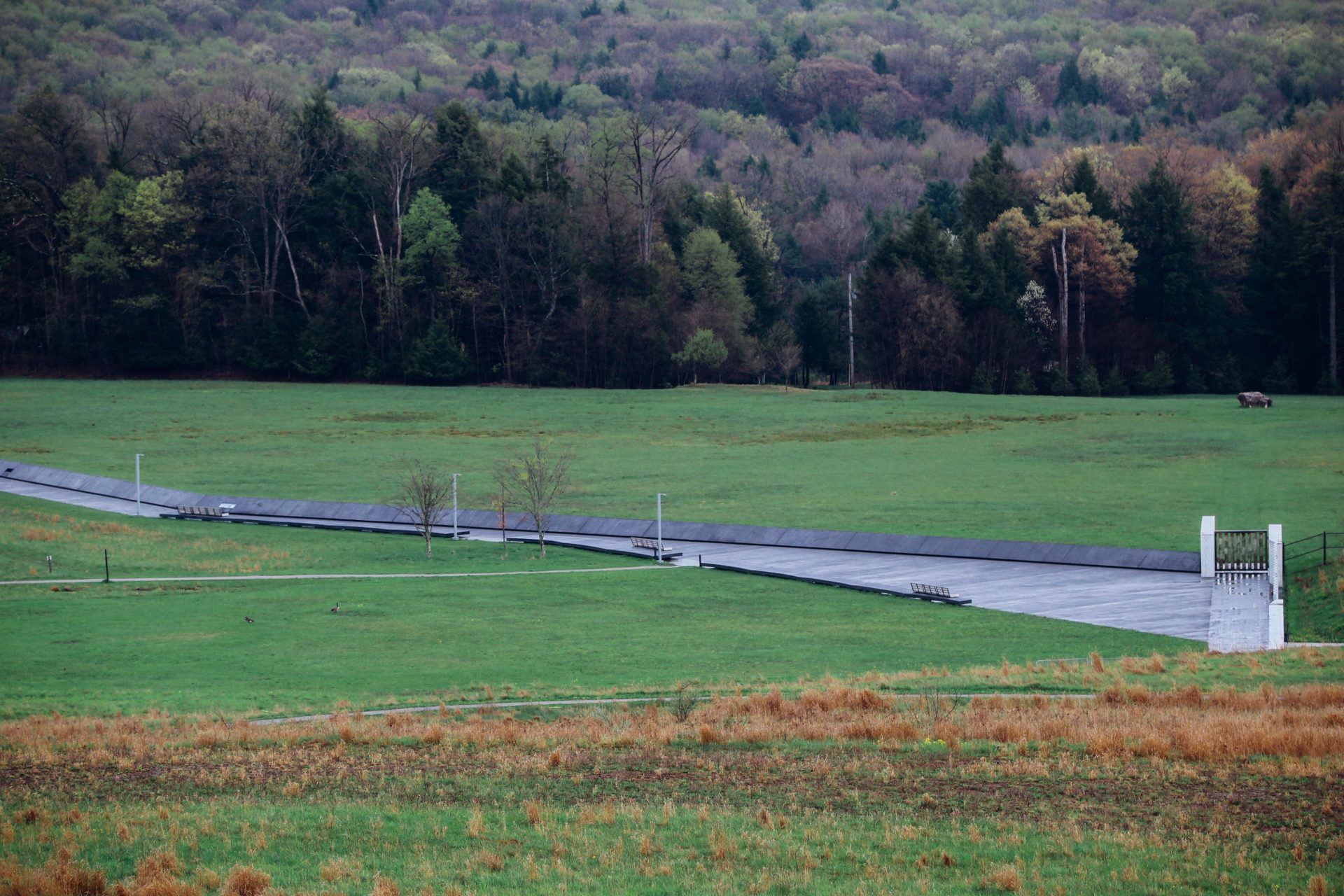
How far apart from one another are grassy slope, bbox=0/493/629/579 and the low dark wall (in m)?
3.34

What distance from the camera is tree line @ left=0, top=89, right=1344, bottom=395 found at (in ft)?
362

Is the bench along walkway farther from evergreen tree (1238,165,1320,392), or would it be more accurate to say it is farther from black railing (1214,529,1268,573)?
evergreen tree (1238,165,1320,392)

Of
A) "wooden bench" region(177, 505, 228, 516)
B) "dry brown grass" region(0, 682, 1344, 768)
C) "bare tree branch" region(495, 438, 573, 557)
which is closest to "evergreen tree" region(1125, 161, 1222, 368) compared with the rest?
"bare tree branch" region(495, 438, 573, 557)

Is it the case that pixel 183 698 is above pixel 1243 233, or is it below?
below

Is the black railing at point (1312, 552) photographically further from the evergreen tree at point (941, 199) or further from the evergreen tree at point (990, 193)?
the evergreen tree at point (941, 199)

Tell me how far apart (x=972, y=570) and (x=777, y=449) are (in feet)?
116

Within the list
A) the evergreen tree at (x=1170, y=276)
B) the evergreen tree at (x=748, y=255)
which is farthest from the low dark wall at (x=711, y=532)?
the evergreen tree at (x=1170, y=276)

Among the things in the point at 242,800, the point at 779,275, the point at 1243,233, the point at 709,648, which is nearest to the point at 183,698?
the point at 242,800

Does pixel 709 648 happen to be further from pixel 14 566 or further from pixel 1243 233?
pixel 1243 233

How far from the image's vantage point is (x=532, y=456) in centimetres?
6838

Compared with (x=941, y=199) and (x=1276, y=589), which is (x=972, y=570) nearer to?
(x=1276, y=589)

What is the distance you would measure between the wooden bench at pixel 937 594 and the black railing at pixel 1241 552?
7.99 metres

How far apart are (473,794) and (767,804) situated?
348cm

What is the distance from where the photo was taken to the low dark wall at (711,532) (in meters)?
41.1
